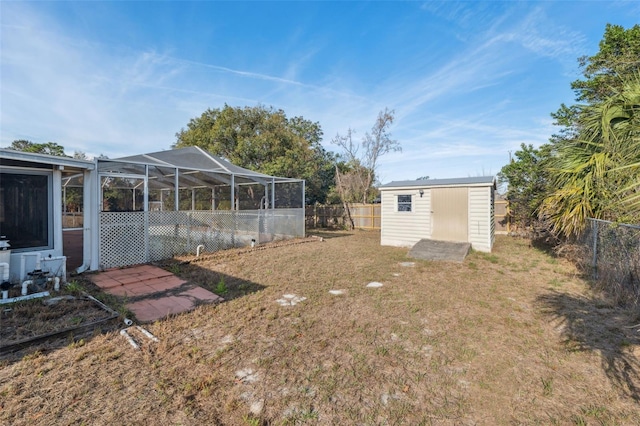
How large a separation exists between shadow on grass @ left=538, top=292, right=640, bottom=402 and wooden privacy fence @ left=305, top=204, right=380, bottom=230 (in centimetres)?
1049

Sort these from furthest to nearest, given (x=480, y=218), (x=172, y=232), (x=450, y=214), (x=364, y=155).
Result: (x=364, y=155) < (x=450, y=214) < (x=480, y=218) < (x=172, y=232)

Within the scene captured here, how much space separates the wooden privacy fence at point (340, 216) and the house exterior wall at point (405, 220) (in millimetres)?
4639

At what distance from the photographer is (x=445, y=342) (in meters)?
3.11

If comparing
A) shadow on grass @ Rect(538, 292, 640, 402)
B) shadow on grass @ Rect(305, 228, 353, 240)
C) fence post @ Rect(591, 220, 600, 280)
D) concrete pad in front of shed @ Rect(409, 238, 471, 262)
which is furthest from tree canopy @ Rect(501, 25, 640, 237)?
shadow on grass @ Rect(305, 228, 353, 240)

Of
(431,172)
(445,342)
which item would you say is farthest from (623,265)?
(431,172)

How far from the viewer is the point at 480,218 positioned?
345 inches

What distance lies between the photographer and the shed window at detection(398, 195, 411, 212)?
991 cm

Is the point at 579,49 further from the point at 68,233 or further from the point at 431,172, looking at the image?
the point at 68,233

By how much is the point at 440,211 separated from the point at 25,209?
32.6ft

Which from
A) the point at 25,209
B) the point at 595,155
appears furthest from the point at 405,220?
the point at 25,209

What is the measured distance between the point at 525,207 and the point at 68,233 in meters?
17.5

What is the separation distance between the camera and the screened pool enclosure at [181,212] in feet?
21.0

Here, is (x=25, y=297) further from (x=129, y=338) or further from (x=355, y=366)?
(x=355, y=366)

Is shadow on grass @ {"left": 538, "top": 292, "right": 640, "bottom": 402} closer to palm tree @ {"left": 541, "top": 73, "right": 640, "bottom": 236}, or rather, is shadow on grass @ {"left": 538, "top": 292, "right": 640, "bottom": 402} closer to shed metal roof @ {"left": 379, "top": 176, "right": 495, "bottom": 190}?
palm tree @ {"left": 541, "top": 73, "right": 640, "bottom": 236}
